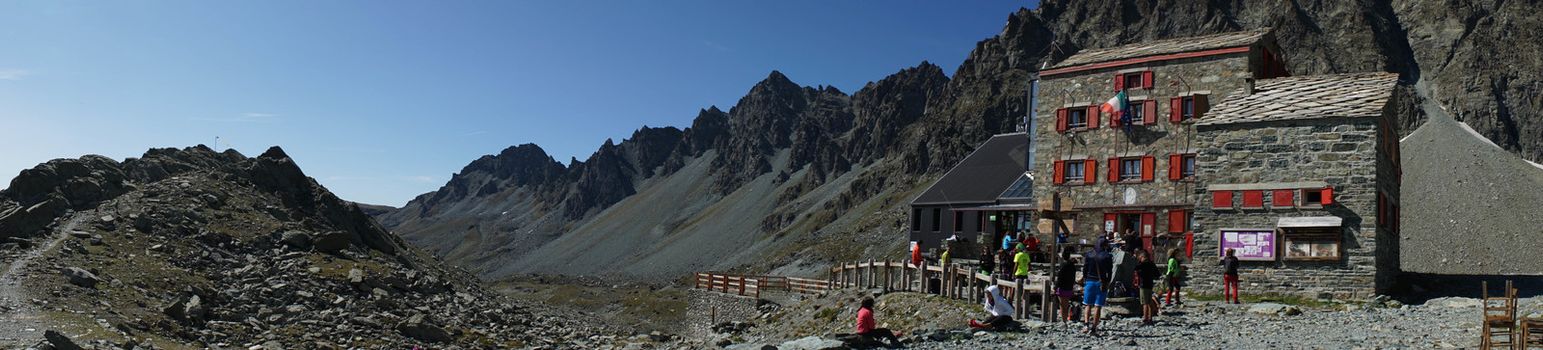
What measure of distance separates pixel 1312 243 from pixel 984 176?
37.5m

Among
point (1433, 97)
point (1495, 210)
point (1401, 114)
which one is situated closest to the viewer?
point (1495, 210)

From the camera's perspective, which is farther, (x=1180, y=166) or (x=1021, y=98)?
(x=1021, y=98)

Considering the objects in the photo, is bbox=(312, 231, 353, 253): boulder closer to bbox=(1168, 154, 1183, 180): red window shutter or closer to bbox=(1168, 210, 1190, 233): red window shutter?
bbox=(1168, 210, 1190, 233): red window shutter

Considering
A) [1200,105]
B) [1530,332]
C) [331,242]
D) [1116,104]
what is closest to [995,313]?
[1530,332]

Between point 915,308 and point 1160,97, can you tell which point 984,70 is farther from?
point 915,308

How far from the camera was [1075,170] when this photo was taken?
43.6 metres

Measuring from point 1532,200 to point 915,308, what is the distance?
7711 centimetres

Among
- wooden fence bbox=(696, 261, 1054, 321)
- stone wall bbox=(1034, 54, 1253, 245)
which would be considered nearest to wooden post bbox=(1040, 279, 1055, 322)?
wooden fence bbox=(696, 261, 1054, 321)

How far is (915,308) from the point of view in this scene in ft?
97.7

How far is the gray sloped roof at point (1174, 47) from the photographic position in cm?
3994

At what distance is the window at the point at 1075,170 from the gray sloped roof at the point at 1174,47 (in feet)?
13.1

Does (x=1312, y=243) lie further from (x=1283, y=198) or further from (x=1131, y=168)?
(x=1131, y=168)

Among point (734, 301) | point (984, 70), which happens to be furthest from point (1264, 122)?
point (984, 70)

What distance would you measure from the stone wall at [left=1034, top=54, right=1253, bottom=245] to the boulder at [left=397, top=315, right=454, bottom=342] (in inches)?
946
